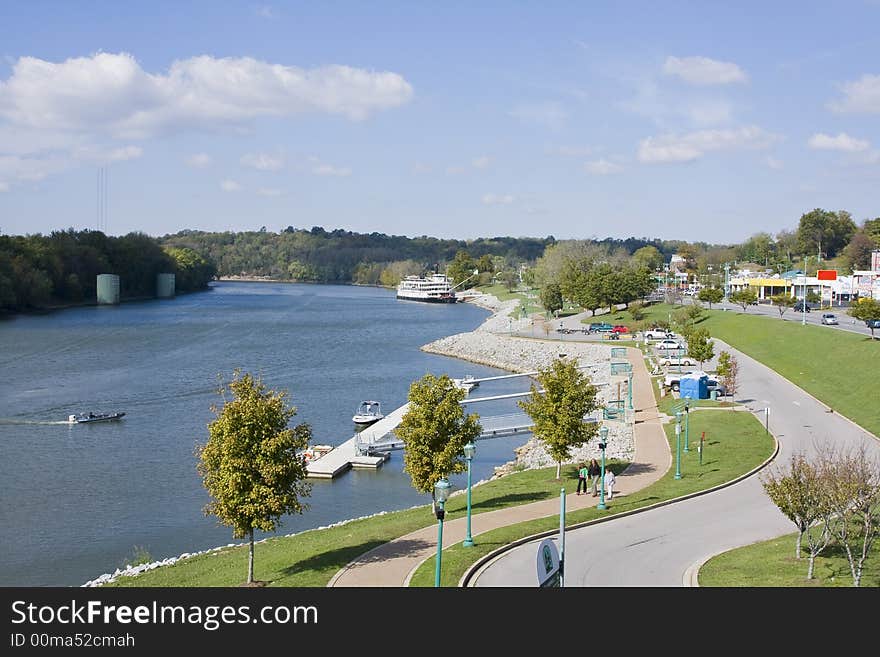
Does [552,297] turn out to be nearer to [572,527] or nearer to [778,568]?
[572,527]

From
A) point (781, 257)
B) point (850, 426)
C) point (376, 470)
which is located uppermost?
point (781, 257)

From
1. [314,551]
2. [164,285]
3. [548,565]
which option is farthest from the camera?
[164,285]

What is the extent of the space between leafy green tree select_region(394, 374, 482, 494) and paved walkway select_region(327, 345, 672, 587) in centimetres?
143

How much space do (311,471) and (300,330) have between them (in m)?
65.0

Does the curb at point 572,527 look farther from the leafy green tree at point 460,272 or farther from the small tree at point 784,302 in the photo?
the leafy green tree at point 460,272

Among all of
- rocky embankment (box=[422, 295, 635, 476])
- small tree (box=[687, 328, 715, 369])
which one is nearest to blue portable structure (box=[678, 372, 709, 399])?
small tree (box=[687, 328, 715, 369])

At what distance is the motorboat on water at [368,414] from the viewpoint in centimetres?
4469

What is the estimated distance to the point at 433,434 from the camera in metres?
22.6

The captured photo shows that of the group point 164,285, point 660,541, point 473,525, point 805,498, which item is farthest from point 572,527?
point 164,285

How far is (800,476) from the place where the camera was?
1677 centimetres

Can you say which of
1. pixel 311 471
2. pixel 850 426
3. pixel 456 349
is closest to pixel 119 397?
pixel 311 471

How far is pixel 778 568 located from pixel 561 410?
33.9 feet

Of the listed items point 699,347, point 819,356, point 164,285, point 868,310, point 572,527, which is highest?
point 164,285
